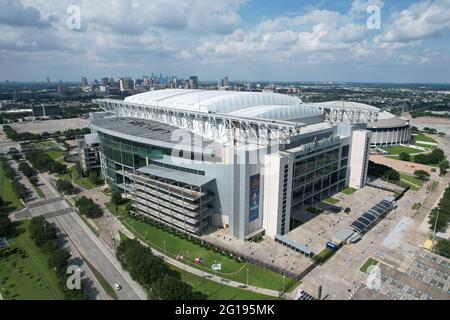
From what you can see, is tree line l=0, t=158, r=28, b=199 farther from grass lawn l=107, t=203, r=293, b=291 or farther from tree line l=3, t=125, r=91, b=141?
tree line l=3, t=125, r=91, b=141

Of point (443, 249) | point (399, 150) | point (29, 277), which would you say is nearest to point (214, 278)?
point (29, 277)

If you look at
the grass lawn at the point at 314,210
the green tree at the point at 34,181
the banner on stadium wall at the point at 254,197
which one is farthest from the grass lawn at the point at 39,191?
the grass lawn at the point at 314,210

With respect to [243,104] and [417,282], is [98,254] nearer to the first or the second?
[243,104]

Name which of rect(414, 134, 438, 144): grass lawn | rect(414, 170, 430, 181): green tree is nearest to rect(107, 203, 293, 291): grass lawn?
rect(414, 170, 430, 181): green tree

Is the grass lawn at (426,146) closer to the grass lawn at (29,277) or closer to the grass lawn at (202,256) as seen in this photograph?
the grass lawn at (202,256)
